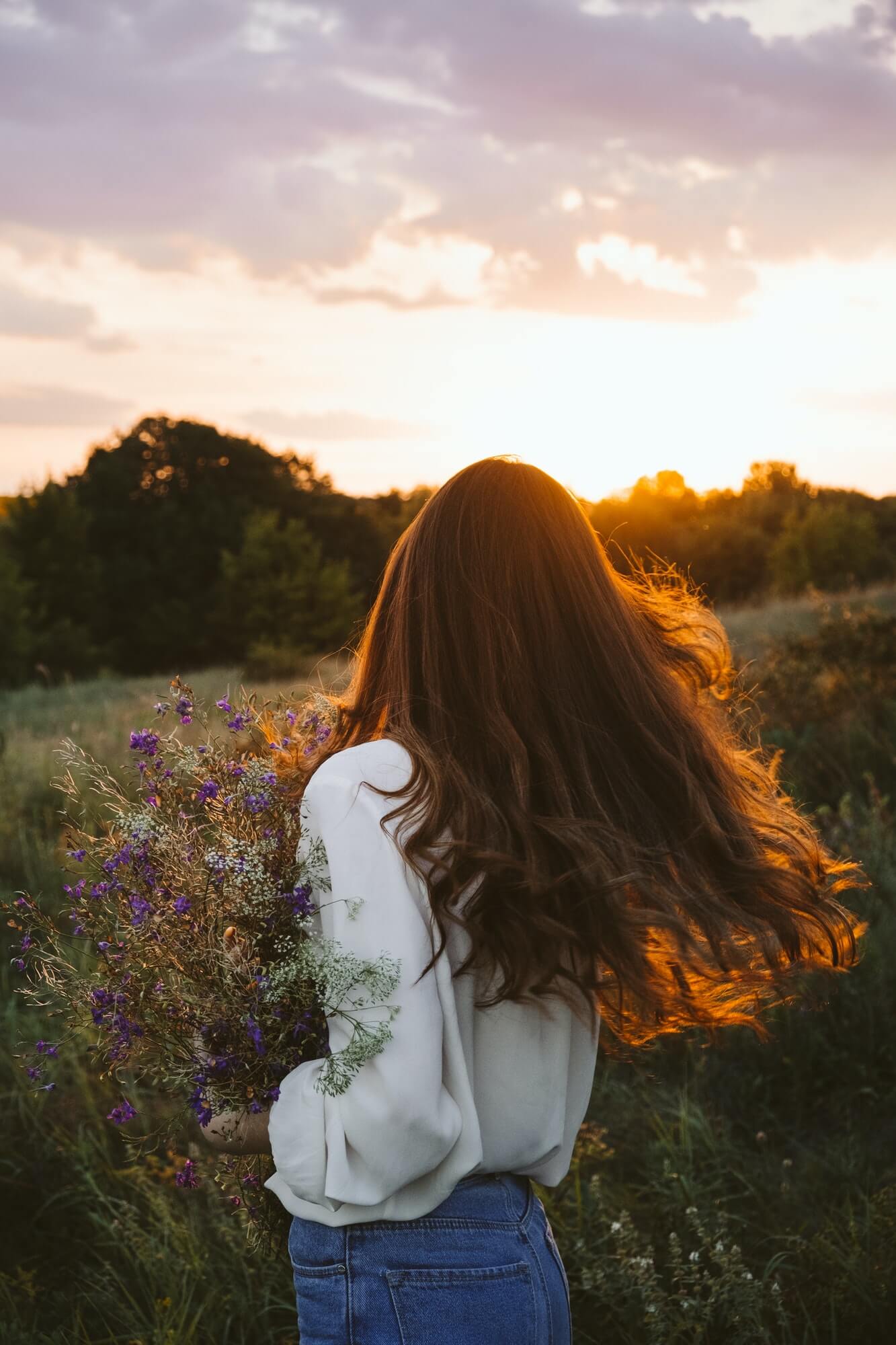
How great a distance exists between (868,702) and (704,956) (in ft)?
19.5

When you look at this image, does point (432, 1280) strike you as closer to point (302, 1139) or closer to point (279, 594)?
point (302, 1139)

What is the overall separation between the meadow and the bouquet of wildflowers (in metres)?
0.26

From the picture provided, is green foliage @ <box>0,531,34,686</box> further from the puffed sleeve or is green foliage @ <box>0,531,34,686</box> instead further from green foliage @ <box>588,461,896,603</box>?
the puffed sleeve

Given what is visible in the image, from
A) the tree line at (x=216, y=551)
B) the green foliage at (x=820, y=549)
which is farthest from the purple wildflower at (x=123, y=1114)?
the green foliage at (x=820, y=549)

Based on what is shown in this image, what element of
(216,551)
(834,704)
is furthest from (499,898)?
(216,551)

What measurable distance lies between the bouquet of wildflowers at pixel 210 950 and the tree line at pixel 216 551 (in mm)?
25337

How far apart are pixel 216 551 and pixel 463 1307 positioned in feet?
119

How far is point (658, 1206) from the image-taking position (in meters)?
2.98

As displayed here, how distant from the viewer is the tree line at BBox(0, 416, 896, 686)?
30234mm

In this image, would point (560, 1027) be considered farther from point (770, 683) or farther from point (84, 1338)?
point (770, 683)

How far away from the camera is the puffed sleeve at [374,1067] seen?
4.50 feet

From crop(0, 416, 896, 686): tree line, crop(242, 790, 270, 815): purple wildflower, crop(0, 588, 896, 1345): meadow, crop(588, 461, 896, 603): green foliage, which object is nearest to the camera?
crop(242, 790, 270, 815): purple wildflower

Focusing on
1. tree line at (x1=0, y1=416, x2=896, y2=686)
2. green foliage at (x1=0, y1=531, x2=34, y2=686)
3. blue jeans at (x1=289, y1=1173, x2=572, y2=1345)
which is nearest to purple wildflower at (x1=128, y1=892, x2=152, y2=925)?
blue jeans at (x1=289, y1=1173, x2=572, y2=1345)

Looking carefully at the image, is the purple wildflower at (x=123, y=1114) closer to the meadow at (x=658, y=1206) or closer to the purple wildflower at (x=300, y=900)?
the meadow at (x=658, y=1206)
